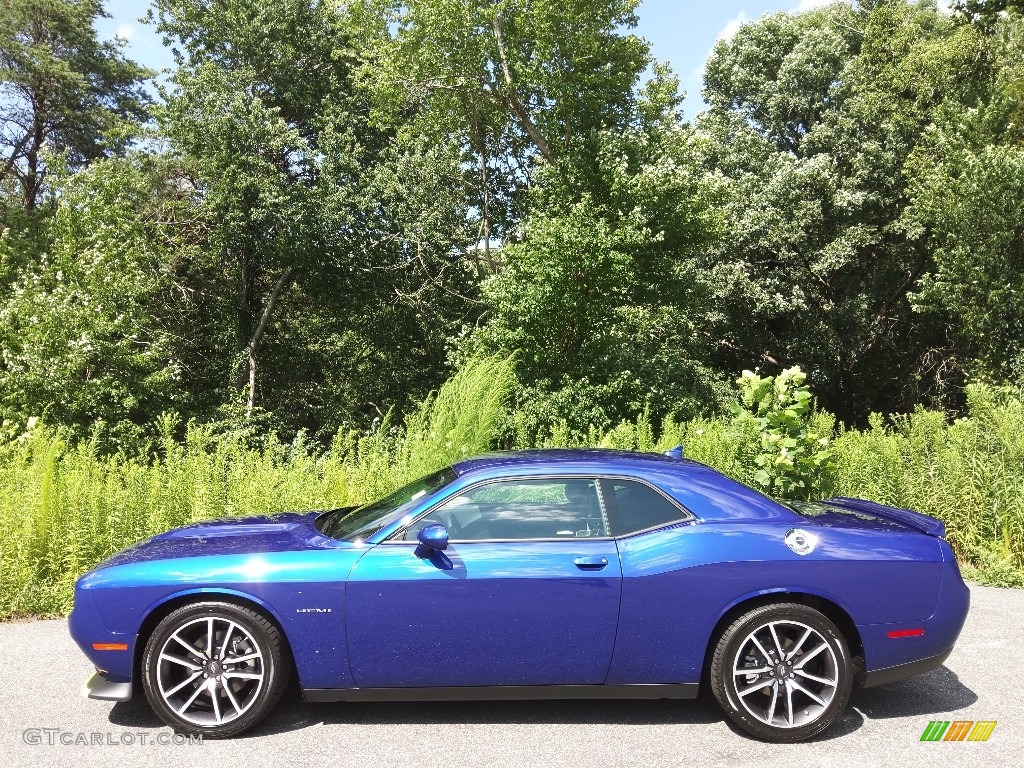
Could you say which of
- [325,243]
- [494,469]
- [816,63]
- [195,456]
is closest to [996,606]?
[494,469]

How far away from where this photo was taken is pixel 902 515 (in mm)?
4617

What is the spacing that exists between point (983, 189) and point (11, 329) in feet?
72.9

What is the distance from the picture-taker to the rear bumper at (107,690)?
3.87 m

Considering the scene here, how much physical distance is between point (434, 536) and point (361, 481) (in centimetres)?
420

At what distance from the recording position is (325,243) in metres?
19.7

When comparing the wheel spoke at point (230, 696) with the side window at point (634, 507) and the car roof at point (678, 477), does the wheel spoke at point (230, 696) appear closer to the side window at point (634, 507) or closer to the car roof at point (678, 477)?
the car roof at point (678, 477)

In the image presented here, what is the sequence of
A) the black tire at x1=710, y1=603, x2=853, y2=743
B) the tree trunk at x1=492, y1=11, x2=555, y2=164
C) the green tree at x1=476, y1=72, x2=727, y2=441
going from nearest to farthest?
the black tire at x1=710, y1=603, x2=853, y2=743 < the green tree at x1=476, y1=72, x2=727, y2=441 < the tree trunk at x1=492, y1=11, x2=555, y2=164

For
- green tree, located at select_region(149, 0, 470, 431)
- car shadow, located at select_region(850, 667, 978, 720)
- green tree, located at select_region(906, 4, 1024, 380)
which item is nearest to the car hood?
car shadow, located at select_region(850, 667, 978, 720)

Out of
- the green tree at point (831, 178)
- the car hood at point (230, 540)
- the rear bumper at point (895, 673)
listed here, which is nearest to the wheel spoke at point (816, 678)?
the rear bumper at point (895, 673)

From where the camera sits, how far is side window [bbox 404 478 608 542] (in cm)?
407

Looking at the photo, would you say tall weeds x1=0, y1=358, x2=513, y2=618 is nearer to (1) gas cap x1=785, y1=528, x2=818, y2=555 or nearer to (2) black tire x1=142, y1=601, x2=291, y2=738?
→ (2) black tire x1=142, y1=601, x2=291, y2=738

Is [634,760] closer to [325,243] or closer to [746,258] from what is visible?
[325,243]

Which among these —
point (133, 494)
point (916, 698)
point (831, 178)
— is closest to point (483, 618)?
point (916, 698)

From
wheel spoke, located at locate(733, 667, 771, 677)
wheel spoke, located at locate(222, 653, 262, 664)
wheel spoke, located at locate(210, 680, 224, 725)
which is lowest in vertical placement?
wheel spoke, located at locate(210, 680, 224, 725)
